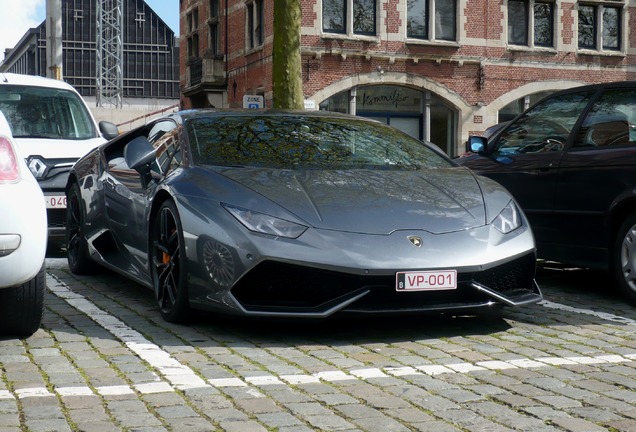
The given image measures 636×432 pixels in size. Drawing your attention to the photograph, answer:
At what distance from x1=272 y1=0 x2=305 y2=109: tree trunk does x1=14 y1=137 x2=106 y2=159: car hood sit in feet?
18.4

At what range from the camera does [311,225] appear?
5238 millimetres

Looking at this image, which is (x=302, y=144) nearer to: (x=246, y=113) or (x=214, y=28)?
(x=246, y=113)

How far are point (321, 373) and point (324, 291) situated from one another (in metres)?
0.77

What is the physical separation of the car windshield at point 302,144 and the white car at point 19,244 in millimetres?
1193

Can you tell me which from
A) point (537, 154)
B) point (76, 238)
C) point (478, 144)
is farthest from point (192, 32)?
point (537, 154)

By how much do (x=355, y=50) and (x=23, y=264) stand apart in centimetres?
2679

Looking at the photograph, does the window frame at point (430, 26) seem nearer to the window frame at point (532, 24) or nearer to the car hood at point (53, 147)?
the window frame at point (532, 24)

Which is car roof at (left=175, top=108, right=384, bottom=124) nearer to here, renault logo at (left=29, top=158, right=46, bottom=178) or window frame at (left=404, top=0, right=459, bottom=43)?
renault logo at (left=29, top=158, right=46, bottom=178)

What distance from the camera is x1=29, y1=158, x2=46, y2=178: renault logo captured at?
9.73 meters

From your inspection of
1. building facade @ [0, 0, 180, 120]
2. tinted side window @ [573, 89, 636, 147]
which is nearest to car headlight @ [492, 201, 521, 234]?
tinted side window @ [573, 89, 636, 147]

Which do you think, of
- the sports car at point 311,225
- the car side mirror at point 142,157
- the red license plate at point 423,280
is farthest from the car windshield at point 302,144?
the red license plate at point 423,280

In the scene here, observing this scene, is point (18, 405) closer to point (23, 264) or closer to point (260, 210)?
point (23, 264)

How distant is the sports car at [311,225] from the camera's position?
17.0 ft

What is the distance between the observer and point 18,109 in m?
11.1
